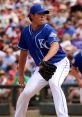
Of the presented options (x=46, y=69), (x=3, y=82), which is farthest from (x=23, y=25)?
(x=46, y=69)

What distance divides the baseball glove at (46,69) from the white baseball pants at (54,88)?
0.07 meters

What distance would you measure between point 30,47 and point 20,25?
299 inches

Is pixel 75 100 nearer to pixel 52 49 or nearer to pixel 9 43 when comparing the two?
pixel 9 43

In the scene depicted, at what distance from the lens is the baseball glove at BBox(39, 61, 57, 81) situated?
6793mm

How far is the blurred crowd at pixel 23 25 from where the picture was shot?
40.2 feet

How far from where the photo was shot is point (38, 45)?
7062 millimetres

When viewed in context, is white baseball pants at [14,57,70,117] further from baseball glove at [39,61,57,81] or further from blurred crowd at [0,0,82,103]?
blurred crowd at [0,0,82,103]

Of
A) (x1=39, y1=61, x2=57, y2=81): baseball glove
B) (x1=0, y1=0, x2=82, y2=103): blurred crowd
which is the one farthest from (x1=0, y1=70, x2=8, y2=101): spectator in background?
(x1=39, y1=61, x2=57, y2=81): baseball glove

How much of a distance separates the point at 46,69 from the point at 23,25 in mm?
8035

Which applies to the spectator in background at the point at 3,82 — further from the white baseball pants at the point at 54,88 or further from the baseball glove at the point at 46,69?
the baseball glove at the point at 46,69

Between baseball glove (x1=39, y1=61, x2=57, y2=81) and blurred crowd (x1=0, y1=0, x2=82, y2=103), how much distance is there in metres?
4.74

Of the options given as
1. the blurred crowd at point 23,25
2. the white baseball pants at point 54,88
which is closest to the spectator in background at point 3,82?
the blurred crowd at point 23,25

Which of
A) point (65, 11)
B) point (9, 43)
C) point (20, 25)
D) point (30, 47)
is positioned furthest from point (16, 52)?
point (30, 47)

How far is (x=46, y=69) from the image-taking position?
6.84 m
